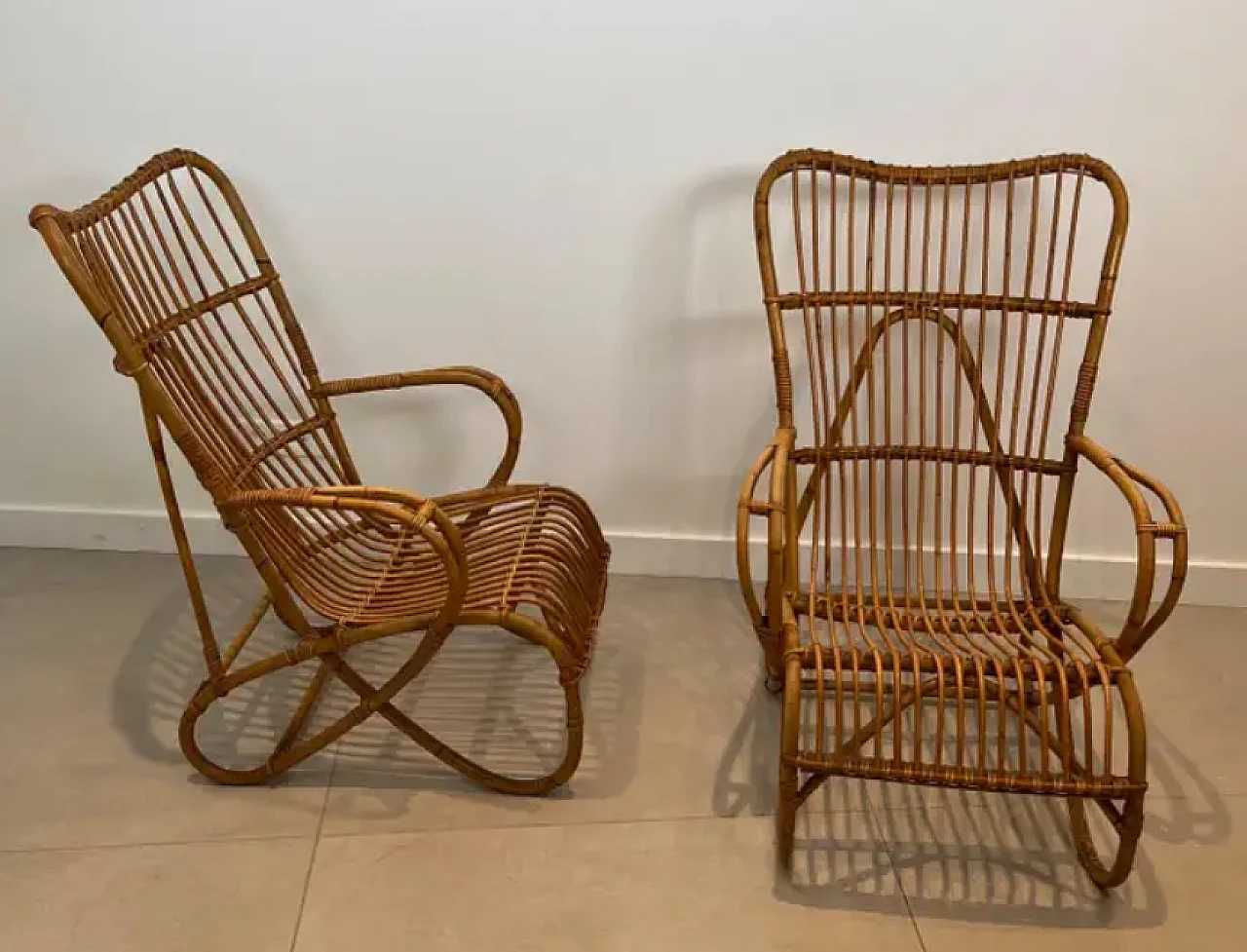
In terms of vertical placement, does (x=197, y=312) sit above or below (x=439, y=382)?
above

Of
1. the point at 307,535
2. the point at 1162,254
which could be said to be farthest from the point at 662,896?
the point at 1162,254

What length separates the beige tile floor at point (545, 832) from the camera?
1792mm

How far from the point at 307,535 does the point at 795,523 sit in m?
0.94

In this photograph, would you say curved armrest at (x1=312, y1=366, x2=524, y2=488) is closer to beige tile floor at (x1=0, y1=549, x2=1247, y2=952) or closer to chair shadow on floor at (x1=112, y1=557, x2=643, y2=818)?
chair shadow on floor at (x1=112, y1=557, x2=643, y2=818)

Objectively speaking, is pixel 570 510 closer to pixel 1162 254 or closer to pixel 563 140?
pixel 563 140

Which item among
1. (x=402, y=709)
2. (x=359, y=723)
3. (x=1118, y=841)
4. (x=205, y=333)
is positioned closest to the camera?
(x=1118, y=841)

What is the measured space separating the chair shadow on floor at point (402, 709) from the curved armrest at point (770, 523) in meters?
0.45

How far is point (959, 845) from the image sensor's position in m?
1.96

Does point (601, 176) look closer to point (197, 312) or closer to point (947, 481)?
point (197, 312)

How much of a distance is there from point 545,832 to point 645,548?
903mm

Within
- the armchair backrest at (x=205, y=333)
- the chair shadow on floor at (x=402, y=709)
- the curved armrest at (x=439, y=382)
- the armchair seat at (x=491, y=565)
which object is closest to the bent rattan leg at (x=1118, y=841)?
the chair shadow on floor at (x=402, y=709)

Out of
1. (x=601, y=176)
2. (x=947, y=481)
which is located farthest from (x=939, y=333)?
(x=601, y=176)

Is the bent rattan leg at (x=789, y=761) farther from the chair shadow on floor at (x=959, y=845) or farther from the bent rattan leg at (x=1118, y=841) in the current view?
the bent rattan leg at (x=1118, y=841)

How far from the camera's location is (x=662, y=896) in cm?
185
